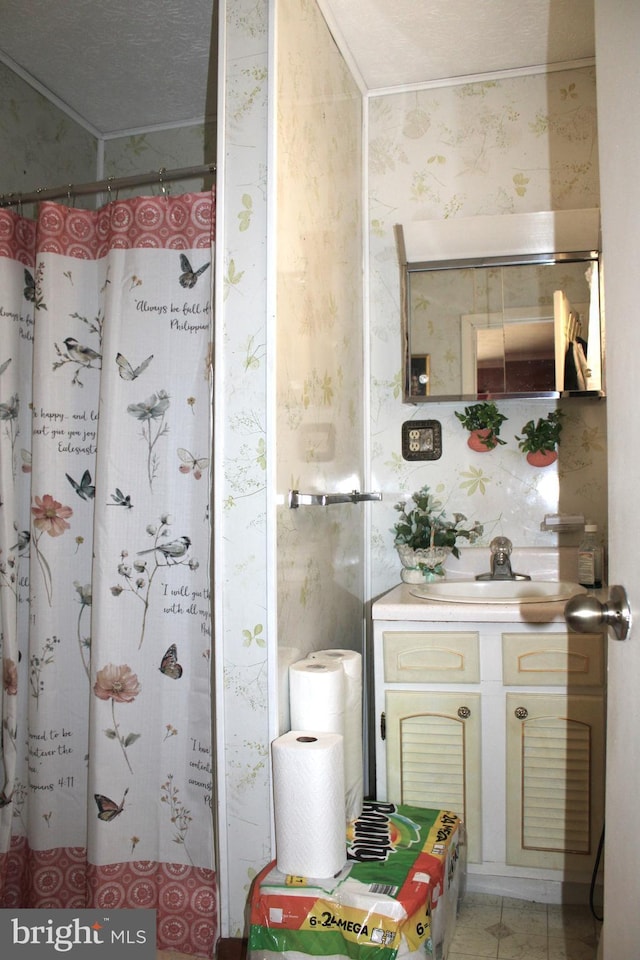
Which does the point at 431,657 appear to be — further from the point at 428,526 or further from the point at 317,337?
the point at 317,337

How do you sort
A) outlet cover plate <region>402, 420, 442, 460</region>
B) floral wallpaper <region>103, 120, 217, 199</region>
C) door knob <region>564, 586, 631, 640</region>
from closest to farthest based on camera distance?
door knob <region>564, 586, 631, 640</region> < outlet cover plate <region>402, 420, 442, 460</region> < floral wallpaper <region>103, 120, 217, 199</region>

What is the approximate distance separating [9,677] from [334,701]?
2.69ft

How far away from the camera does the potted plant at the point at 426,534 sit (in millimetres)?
2441

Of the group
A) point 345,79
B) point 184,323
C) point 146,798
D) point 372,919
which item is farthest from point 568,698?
point 345,79

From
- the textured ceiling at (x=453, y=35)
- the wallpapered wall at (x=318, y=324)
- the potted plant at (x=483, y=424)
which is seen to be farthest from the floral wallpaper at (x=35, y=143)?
the potted plant at (x=483, y=424)

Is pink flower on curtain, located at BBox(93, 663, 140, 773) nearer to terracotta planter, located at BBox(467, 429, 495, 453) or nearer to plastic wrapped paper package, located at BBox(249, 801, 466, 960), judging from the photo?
plastic wrapped paper package, located at BBox(249, 801, 466, 960)

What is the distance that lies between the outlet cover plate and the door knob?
1561 mm

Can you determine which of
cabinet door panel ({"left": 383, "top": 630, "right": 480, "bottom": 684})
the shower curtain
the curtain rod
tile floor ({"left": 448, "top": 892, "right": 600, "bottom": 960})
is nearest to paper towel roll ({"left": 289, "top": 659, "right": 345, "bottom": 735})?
the shower curtain

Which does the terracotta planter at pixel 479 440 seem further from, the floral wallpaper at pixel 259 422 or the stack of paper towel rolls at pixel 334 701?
the stack of paper towel rolls at pixel 334 701

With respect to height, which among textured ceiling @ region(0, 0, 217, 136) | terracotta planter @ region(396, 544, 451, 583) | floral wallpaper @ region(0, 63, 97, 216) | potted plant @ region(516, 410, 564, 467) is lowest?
terracotta planter @ region(396, 544, 451, 583)

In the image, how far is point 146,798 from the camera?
72.8 inches

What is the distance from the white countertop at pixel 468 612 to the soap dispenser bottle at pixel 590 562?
0.29m

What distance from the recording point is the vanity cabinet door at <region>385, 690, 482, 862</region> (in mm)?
2004

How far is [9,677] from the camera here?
192 centimetres
